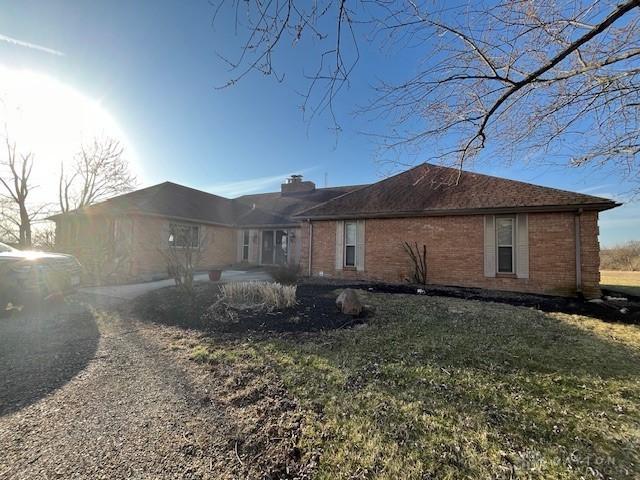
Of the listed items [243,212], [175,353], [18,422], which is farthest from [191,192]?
[18,422]

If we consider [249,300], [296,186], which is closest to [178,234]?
[296,186]

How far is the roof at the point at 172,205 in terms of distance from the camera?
13.6m

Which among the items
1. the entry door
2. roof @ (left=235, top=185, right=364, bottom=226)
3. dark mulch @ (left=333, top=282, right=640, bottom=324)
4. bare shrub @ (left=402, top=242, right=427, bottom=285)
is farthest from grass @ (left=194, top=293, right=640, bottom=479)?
the entry door

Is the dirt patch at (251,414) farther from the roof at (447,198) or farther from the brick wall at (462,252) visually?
the brick wall at (462,252)

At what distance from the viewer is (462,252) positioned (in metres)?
10.2

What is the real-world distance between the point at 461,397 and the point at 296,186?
2015 cm

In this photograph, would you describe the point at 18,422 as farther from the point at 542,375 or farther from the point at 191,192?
the point at 191,192

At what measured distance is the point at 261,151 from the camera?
12.2 m

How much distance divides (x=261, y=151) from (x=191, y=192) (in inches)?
357

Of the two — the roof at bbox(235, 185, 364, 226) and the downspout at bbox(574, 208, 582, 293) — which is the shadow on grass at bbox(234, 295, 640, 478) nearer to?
the downspout at bbox(574, 208, 582, 293)

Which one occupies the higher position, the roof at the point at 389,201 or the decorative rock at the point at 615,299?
the roof at the point at 389,201

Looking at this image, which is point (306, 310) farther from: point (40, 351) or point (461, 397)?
point (40, 351)

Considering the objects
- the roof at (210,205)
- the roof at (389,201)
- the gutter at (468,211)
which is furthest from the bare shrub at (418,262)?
the roof at (210,205)

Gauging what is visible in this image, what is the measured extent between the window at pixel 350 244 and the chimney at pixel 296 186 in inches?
404
